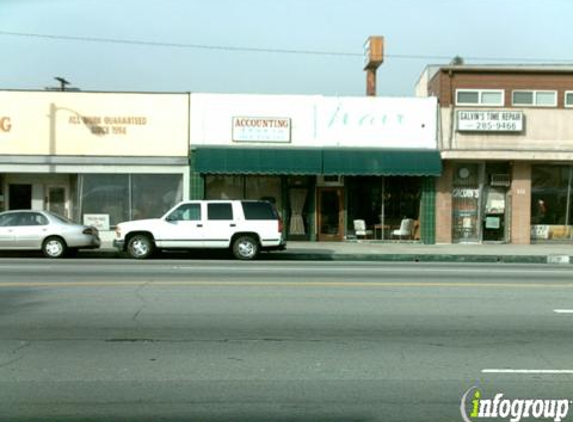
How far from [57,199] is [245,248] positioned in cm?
954

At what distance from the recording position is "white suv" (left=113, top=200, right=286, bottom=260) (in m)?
19.3

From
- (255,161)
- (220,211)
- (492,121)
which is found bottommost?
(220,211)

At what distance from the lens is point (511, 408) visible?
220 inches

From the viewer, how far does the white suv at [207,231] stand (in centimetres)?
1930

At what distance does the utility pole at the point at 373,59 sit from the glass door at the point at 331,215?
5.63m

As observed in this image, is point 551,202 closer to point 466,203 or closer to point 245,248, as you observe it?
point 466,203

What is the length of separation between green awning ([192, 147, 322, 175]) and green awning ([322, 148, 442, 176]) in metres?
0.52

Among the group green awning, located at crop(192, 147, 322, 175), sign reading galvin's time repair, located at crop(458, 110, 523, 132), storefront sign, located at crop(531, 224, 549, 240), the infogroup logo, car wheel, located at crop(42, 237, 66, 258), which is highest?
sign reading galvin's time repair, located at crop(458, 110, 523, 132)

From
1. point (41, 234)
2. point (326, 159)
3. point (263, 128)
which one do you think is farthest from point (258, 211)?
point (41, 234)

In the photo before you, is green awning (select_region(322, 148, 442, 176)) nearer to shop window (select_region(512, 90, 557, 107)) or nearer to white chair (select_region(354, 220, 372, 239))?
white chair (select_region(354, 220, 372, 239))

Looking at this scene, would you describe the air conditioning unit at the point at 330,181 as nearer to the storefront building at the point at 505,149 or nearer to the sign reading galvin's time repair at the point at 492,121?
the storefront building at the point at 505,149

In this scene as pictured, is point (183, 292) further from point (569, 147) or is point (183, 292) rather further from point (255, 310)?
point (569, 147)

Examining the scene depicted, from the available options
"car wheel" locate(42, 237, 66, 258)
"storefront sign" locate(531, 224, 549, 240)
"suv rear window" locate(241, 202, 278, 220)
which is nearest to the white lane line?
"suv rear window" locate(241, 202, 278, 220)

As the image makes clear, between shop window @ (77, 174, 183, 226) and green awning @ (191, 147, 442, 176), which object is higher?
green awning @ (191, 147, 442, 176)
